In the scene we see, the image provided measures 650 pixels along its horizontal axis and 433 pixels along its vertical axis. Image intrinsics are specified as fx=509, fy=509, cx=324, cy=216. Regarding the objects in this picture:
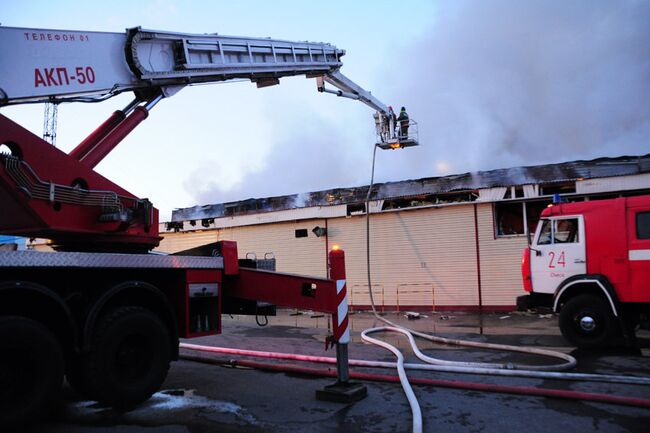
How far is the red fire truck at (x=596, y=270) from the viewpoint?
29.1 feet

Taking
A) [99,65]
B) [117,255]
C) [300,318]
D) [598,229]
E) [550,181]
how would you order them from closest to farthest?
[117,255], [99,65], [598,229], [550,181], [300,318]

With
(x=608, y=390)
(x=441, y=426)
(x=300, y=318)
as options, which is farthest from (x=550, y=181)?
(x=441, y=426)

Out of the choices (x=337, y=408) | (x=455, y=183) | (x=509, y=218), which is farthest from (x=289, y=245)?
(x=337, y=408)

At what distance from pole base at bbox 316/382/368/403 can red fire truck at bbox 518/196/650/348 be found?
5162 millimetres

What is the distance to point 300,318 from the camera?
16.3 metres

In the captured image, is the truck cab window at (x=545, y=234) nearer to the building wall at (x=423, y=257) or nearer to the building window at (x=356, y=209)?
the building wall at (x=423, y=257)

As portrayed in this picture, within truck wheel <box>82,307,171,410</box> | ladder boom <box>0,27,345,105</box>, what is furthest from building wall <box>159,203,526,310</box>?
truck wheel <box>82,307,171,410</box>

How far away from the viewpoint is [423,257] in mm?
17141

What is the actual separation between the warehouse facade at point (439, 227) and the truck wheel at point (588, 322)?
6425 millimetres

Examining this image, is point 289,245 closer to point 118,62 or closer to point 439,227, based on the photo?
point 439,227

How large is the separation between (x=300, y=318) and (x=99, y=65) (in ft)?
38.2

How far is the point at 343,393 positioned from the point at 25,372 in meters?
3.12

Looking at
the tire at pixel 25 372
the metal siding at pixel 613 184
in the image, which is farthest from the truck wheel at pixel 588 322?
the tire at pixel 25 372

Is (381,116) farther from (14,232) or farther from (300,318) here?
(14,232)
